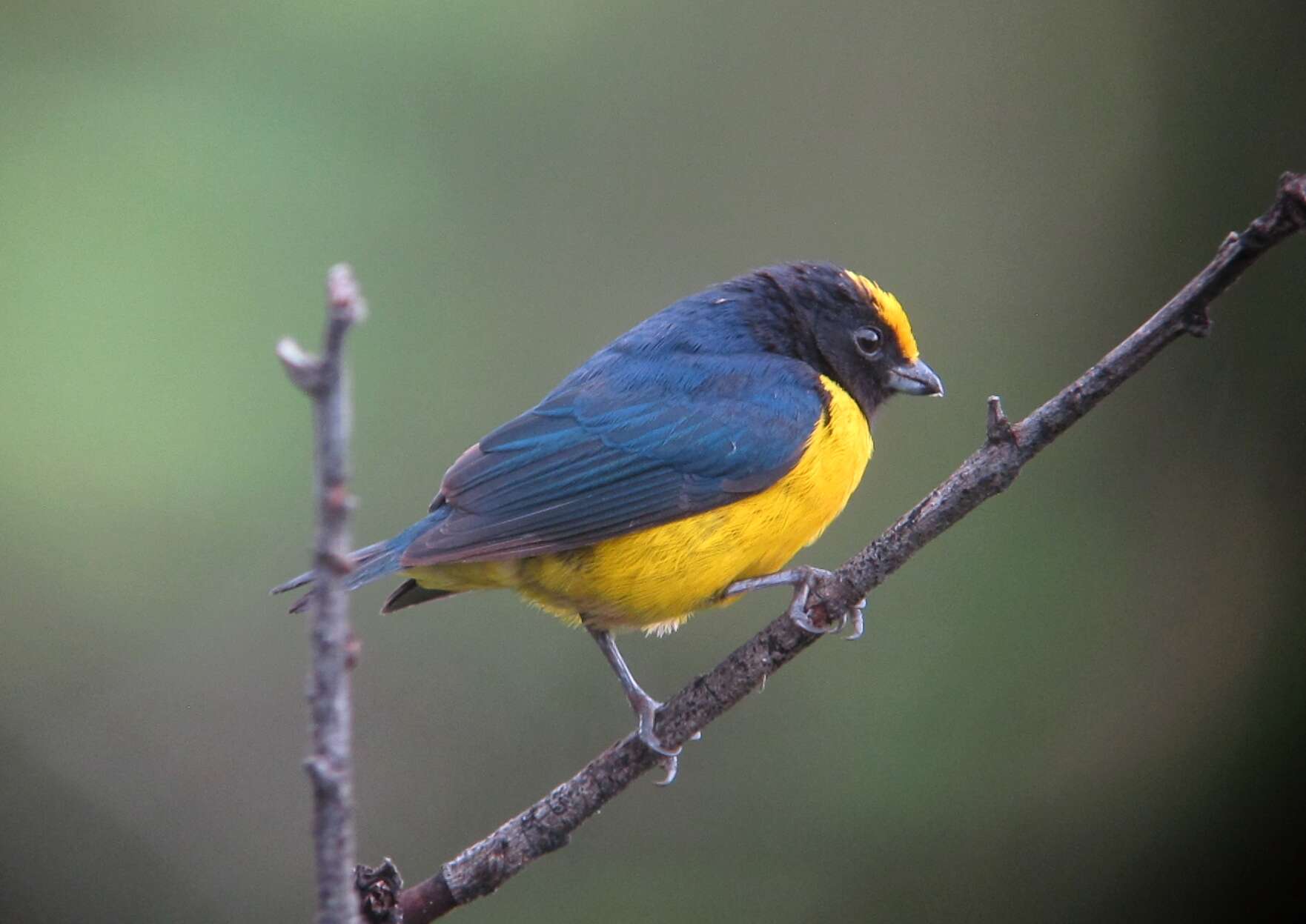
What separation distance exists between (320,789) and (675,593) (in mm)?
2081

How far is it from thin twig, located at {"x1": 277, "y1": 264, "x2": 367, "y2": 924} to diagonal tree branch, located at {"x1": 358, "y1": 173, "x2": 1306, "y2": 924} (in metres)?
0.99

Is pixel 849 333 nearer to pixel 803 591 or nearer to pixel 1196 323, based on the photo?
pixel 803 591

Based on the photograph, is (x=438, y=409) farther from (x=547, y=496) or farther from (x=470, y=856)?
(x=470, y=856)

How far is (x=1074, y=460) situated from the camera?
5664 mm

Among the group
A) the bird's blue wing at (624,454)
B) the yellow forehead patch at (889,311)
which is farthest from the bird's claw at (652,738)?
the yellow forehead patch at (889,311)

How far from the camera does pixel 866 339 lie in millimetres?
4312

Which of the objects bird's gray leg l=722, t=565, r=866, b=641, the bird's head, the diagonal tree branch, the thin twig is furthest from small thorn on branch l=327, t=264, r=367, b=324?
the bird's head

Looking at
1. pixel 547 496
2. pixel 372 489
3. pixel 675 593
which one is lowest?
pixel 675 593

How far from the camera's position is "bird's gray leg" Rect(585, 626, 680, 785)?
117 inches

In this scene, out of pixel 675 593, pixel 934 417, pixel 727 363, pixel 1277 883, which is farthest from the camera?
pixel 934 417

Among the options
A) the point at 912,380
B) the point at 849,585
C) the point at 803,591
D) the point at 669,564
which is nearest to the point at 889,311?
the point at 912,380

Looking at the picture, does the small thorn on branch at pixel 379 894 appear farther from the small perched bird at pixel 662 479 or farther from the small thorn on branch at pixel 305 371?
the small thorn on branch at pixel 305 371

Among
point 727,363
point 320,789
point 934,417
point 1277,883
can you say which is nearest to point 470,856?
point 320,789

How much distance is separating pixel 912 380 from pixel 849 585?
5.44ft
